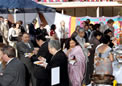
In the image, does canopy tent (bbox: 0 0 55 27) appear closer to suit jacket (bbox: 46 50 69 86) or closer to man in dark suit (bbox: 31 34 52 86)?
man in dark suit (bbox: 31 34 52 86)

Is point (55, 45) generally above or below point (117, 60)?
above

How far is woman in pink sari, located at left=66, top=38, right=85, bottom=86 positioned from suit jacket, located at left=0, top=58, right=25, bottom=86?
6.51 ft

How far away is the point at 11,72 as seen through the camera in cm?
496

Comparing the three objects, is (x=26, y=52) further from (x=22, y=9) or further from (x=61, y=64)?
(x=22, y=9)

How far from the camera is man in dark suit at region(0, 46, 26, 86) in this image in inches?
195

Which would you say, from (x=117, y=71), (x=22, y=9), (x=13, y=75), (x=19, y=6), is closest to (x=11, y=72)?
(x=13, y=75)

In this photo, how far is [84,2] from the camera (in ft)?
82.0

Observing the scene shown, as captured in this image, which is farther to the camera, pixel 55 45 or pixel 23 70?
pixel 55 45

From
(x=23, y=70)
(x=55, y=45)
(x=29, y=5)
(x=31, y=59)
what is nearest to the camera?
(x=23, y=70)

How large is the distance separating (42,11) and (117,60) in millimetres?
12381

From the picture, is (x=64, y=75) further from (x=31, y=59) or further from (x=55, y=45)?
(x=31, y=59)

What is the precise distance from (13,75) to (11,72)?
0.06 metres

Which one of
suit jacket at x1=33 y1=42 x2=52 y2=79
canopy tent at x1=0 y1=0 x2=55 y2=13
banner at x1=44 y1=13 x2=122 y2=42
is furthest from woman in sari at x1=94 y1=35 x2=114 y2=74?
canopy tent at x1=0 y1=0 x2=55 y2=13

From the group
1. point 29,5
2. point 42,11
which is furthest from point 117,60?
point 42,11
